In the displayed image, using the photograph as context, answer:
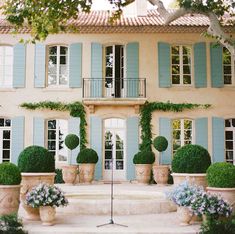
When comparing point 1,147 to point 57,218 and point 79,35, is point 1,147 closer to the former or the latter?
point 79,35

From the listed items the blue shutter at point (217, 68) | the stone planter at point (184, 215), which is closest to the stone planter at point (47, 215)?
the stone planter at point (184, 215)

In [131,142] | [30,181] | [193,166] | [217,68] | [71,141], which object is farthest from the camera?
[217,68]

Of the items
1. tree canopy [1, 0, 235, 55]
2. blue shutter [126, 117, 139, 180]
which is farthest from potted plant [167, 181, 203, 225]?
blue shutter [126, 117, 139, 180]

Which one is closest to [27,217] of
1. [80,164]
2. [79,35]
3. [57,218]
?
[57,218]

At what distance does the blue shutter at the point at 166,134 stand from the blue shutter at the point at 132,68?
5.21 feet

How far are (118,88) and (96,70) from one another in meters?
1.20

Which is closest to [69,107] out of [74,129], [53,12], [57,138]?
[74,129]

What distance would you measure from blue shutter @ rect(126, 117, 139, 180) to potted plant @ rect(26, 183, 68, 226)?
9909 millimetres

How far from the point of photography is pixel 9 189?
314 inches

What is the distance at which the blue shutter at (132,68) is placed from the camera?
18.2 metres

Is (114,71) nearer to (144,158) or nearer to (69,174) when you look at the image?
(144,158)

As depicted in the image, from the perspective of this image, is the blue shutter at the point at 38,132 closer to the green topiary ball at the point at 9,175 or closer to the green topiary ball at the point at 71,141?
the green topiary ball at the point at 71,141

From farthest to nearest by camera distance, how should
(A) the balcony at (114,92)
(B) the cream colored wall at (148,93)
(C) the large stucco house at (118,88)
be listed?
1. (B) the cream colored wall at (148,93)
2. (C) the large stucco house at (118,88)
3. (A) the balcony at (114,92)

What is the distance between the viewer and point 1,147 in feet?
60.4
